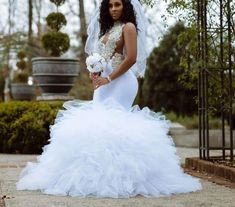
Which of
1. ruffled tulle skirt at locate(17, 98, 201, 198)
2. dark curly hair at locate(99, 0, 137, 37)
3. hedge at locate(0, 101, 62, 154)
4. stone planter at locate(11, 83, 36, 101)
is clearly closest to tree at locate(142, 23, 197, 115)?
stone planter at locate(11, 83, 36, 101)

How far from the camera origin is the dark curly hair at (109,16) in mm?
4977

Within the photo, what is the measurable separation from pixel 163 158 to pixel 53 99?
23.6 feet

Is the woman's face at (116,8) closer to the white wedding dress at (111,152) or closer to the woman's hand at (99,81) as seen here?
the white wedding dress at (111,152)

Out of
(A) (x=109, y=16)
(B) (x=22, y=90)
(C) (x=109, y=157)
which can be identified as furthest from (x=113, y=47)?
(B) (x=22, y=90)

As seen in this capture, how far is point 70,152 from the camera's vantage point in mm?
4590

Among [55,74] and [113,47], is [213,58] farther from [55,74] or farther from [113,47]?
[55,74]

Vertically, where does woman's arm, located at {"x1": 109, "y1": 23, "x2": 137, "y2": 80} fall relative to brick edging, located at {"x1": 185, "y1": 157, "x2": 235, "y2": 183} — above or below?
above

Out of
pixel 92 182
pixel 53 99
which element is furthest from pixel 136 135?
pixel 53 99

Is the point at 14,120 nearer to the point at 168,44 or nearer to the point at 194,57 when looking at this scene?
the point at 194,57

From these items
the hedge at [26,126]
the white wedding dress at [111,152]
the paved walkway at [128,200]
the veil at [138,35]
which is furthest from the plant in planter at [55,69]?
the paved walkway at [128,200]

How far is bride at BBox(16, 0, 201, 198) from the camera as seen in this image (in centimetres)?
446

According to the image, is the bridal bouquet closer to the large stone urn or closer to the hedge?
the hedge

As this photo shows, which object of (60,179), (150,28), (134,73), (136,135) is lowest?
(60,179)

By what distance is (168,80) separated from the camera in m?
21.9
